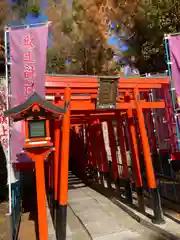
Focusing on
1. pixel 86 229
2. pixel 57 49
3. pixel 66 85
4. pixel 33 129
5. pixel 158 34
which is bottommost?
pixel 86 229

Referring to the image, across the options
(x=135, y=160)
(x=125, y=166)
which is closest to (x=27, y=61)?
(x=135, y=160)

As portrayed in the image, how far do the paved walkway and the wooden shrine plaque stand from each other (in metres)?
3.37

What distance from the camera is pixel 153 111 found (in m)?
11.0

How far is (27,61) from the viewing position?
6.38 metres

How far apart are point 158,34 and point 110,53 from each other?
7.21m

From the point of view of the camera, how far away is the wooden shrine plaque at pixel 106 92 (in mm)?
7395

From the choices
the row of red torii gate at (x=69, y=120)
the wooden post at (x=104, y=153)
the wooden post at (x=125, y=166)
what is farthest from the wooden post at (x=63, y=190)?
the wooden post at (x=104, y=153)

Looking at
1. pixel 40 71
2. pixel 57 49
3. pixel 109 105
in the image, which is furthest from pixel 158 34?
pixel 57 49

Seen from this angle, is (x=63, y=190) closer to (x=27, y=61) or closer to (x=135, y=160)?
(x=135, y=160)

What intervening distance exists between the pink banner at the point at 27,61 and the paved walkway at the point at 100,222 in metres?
2.79

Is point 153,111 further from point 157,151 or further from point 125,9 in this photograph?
point 125,9

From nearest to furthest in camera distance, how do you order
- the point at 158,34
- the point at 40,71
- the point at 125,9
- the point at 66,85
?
the point at 40,71
the point at 66,85
the point at 158,34
the point at 125,9

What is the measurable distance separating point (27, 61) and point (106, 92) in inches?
92.1

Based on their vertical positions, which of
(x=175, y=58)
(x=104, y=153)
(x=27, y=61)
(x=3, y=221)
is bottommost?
(x=3, y=221)
